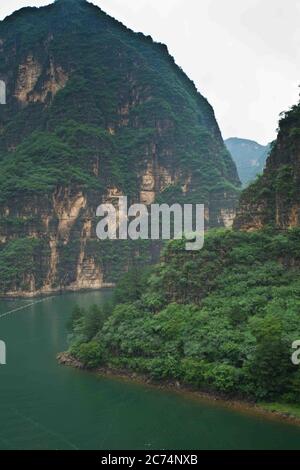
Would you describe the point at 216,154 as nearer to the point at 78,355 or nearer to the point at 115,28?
the point at 115,28

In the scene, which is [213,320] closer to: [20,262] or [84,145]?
[20,262]

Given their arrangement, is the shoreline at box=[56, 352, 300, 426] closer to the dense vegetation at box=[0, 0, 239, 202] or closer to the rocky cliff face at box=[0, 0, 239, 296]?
the rocky cliff face at box=[0, 0, 239, 296]

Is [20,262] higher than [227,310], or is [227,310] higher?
[227,310]

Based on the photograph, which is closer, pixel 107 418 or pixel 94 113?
pixel 107 418

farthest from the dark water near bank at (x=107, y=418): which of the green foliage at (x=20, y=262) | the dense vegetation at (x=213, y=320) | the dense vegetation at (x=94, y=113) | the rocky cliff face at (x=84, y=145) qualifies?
the dense vegetation at (x=94, y=113)

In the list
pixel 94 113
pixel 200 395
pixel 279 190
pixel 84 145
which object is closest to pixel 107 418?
pixel 200 395

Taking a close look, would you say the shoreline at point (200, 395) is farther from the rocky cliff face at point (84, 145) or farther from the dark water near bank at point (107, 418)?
the rocky cliff face at point (84, 145)

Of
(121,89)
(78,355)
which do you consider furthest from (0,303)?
(121,89)
